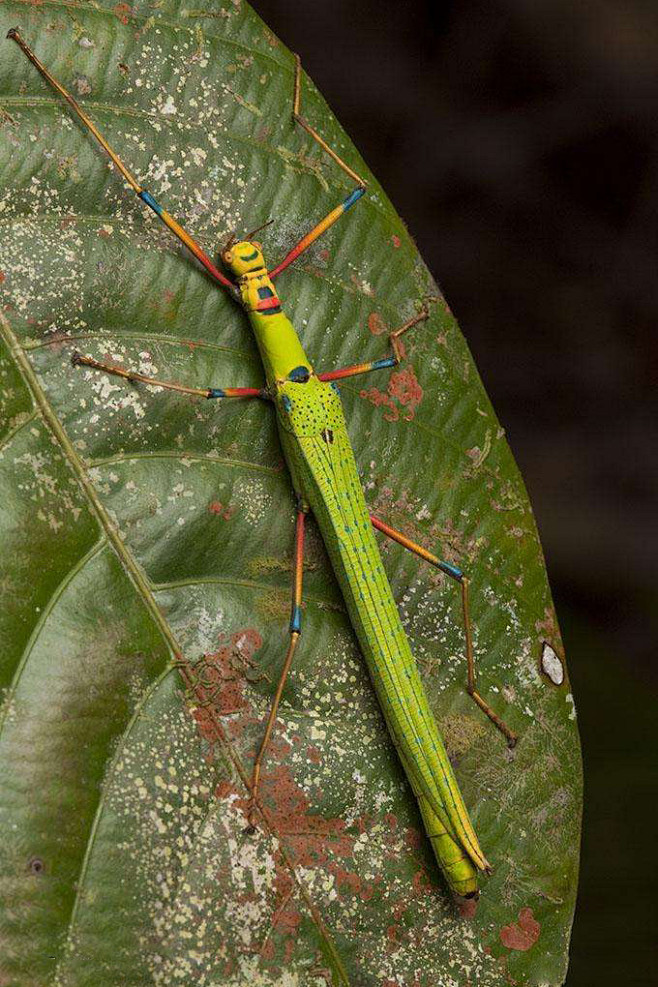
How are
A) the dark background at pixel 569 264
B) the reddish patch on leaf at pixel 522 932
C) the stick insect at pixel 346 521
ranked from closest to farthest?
the stick insect at pixel 346 521
the reddish patch on leaf at pixel 522 932
the dark background at pixel 569 264

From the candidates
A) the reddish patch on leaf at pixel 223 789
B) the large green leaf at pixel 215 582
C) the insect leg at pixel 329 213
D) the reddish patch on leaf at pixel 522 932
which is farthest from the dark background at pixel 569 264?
the reddish patch on leaf at pixel 223 789

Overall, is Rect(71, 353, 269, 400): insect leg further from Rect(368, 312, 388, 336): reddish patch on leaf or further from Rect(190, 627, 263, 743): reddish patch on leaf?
Rect(190, 627, 263, 743): reddish patch on leaf

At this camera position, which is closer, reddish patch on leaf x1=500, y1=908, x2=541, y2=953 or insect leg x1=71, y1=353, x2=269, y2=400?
insect leg x1=71, y1=353, x2=269, y2=400

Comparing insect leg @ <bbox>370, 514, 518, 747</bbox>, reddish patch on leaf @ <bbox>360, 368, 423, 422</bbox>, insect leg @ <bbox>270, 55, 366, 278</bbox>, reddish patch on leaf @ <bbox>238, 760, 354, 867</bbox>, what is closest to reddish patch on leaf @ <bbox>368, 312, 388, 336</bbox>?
reddish patch on leaf @ <bbox>360, 368, 423, 422</bbox>

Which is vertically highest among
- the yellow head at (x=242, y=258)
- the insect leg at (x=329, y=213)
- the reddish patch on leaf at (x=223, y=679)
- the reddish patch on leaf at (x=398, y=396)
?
the insect leg at (x=329, y=213)

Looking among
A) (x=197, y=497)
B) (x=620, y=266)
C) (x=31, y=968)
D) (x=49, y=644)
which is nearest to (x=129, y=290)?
(x=197, y=497)

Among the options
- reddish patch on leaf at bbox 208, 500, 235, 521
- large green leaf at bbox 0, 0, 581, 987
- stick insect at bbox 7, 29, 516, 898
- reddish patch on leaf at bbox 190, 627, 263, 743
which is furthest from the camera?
stick insect at bbox 7, 29, 516, 898

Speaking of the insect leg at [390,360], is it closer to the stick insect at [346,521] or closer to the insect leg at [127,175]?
the stick insect at [346,521]
